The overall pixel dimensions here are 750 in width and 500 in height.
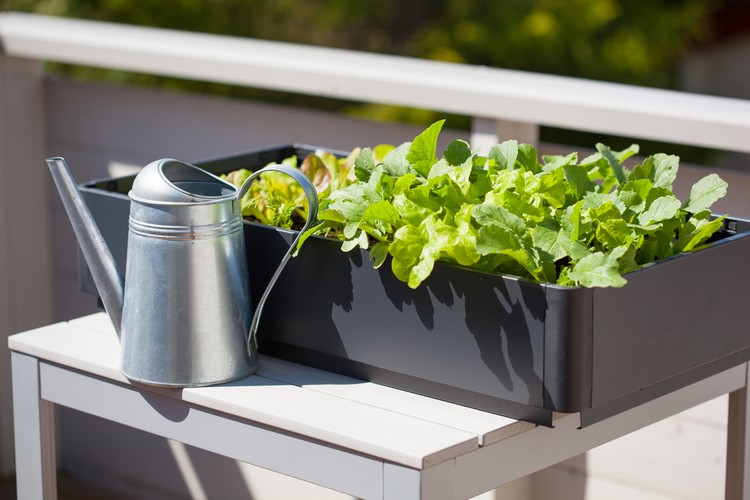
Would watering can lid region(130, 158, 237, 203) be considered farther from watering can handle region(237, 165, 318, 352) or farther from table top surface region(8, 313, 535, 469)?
table top surface region(8, 313, 535, 469)

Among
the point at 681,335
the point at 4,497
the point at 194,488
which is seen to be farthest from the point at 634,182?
the point at 4,497

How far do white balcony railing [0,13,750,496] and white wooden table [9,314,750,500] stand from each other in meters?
0.50

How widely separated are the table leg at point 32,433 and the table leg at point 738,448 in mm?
888

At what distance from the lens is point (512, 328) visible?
45.0 inches

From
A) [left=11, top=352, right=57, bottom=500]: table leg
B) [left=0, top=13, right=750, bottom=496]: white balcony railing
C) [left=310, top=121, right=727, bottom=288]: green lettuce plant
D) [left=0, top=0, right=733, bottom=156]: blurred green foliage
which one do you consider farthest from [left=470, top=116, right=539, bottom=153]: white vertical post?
[left=0, top=0, right=733, bottom=156]: blurred green foliage

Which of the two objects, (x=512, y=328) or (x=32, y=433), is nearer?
(x=512, y=328)

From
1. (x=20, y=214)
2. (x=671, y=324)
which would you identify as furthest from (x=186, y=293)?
(x=20, y=214)

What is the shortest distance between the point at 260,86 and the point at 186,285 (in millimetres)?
1031

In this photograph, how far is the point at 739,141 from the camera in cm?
171

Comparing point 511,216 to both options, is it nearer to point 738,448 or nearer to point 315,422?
point 315,422

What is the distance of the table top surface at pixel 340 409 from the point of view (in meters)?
1.14

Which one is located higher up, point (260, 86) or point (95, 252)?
point (260, 86)

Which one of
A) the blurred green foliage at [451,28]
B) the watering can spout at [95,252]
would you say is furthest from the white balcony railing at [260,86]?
the blurred green foliage at [451,28]

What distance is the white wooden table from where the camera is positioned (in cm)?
115
